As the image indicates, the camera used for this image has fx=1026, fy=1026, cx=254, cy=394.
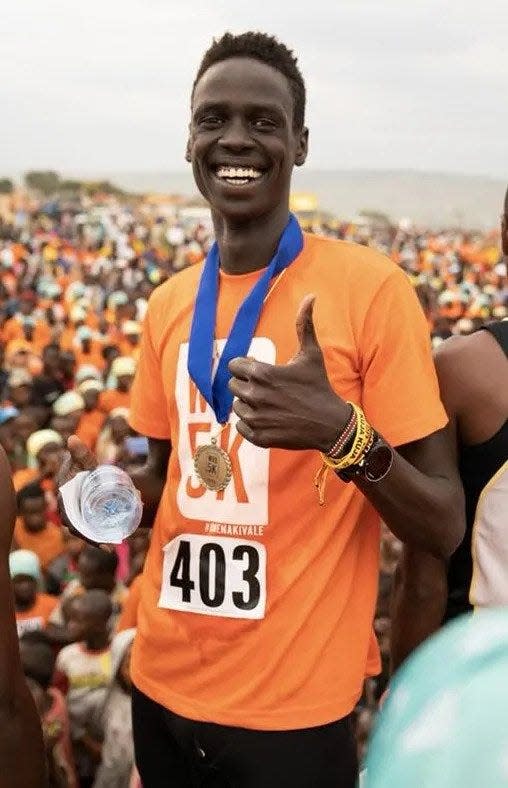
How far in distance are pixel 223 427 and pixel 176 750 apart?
673mm

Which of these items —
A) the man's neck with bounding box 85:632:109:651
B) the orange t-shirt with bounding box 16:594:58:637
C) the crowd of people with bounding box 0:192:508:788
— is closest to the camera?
the crowd of people with bounding box 0:192:508:788

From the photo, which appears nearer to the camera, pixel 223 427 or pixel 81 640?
pixel 223 427

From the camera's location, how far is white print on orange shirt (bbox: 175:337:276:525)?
1.94m

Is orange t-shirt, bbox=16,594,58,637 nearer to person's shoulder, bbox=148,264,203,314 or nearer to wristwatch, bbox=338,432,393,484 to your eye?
person's shoulder, bbox=148,264,203,314

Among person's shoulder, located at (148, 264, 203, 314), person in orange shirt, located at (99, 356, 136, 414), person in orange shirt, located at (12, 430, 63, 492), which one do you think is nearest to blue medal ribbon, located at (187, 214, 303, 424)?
person's shoulder, located at (148, 264, 203, 314)

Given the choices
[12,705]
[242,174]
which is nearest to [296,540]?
[12,705]

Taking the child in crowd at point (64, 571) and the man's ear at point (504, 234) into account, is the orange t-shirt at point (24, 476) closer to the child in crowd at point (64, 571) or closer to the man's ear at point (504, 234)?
the child in crowd at point (64, 571)

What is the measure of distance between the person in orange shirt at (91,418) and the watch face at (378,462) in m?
6.63

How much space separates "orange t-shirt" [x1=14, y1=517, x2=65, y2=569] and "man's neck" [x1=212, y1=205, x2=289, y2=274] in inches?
164

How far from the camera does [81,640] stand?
4.37 meters

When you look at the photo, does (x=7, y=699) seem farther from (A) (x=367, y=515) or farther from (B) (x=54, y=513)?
(B) (x=54, y=513)

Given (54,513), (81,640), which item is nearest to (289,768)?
(81,640)

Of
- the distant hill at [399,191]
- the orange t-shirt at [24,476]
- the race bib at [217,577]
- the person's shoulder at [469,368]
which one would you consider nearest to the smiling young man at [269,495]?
the race bib at [217,577]

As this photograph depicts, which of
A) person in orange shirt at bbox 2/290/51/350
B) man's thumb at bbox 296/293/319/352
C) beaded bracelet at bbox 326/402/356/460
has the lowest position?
person in orange shirt at bbox 2/290/51/350
